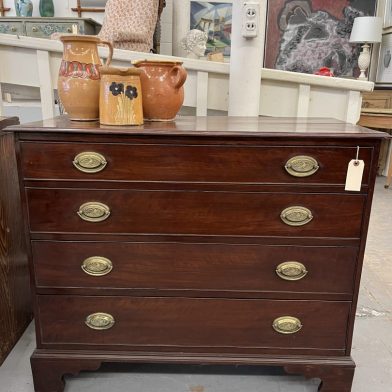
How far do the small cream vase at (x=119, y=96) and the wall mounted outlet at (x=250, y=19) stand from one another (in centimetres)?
65

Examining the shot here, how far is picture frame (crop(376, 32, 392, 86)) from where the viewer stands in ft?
13.2

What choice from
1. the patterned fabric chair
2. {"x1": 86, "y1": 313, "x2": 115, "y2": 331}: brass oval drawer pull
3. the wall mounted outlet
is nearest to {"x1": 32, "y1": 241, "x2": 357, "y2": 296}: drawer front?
{"x1": 86, "y1": 313, "x2": 115, "y2": 331}: brass oval drawer pull

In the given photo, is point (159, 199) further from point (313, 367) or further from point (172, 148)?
point (313, 367)

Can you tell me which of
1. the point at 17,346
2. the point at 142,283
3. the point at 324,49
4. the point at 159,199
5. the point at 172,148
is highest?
the point at 324,49

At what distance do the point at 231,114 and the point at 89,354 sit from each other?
110 cm

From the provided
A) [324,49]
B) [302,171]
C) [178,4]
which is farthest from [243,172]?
[324,49]

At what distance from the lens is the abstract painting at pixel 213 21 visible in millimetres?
3660

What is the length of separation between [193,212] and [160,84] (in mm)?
408

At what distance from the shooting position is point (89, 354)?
122 centimetres

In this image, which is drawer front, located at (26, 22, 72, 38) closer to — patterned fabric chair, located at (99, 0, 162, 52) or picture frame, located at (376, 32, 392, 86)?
patterned fabric chair, located at (99, 0, 162, 52)

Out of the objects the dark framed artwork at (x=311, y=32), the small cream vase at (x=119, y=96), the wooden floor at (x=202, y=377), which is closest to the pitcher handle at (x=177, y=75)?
the small cream vase at (x=119, y=96)

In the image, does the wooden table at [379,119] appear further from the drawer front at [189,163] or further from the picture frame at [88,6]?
the drawer front at [189,163]

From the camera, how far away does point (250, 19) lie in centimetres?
151

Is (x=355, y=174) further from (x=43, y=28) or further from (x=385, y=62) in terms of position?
(x=385, y=62)
